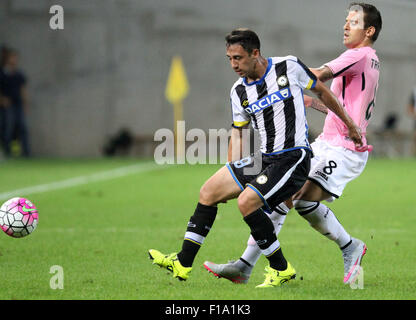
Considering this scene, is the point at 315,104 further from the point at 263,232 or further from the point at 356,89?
the point at 263,232

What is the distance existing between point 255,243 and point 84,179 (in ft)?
32.6

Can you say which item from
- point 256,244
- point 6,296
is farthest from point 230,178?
point 6,296

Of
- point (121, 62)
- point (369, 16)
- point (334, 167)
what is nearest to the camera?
point (334, 167)

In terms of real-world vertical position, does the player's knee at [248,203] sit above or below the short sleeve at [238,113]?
below

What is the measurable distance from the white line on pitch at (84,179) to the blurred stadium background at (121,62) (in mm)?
3515

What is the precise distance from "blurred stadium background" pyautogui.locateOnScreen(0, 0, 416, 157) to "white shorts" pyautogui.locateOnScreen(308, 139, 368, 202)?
683 inches

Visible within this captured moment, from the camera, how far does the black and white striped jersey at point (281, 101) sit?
5645 millimetres

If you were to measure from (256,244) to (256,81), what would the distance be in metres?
1.37

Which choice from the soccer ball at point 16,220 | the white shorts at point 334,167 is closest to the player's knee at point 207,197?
the white shorts at point 334,167

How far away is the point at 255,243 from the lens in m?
6.17

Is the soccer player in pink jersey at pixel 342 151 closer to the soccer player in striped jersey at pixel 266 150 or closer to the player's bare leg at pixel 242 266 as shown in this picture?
the player's bare leg at pixel 242 266

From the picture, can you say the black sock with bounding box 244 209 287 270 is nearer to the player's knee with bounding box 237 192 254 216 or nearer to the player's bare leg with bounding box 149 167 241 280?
the player's knee with bounding box 237 192 254 216

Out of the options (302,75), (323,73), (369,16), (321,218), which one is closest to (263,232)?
(321,218)
